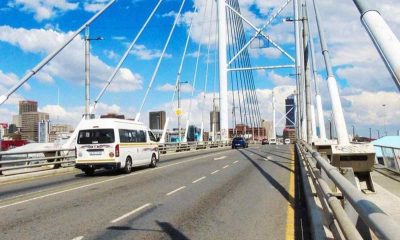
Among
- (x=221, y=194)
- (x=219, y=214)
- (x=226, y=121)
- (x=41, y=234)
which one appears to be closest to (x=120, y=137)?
(x=221, y=194)

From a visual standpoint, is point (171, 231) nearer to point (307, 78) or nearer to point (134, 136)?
point (134, 136)

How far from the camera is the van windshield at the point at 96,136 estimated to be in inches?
835

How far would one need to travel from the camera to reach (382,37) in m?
5.93

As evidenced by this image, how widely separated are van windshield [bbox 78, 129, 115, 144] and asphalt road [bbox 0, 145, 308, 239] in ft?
11.3

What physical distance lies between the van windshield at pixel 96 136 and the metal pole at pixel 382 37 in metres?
15.8

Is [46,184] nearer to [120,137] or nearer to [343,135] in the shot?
[120,137]

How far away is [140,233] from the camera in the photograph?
8570 millimetres

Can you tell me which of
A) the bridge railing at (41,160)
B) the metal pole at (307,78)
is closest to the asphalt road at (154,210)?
the bridge railing at (41,160)

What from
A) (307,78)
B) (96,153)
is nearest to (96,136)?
(96,153)

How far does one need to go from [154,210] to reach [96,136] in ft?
35.8

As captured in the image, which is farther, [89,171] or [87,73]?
[87,73]

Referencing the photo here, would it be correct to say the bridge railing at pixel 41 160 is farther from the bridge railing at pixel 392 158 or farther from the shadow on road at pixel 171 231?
the bridge railing at pixel 392 158

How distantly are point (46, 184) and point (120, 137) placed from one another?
14.3ft

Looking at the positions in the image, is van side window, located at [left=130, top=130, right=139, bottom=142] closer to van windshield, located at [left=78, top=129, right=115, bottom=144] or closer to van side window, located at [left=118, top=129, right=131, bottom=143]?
van side window, located at [left=118, top=129, right=131, bottom=143]
